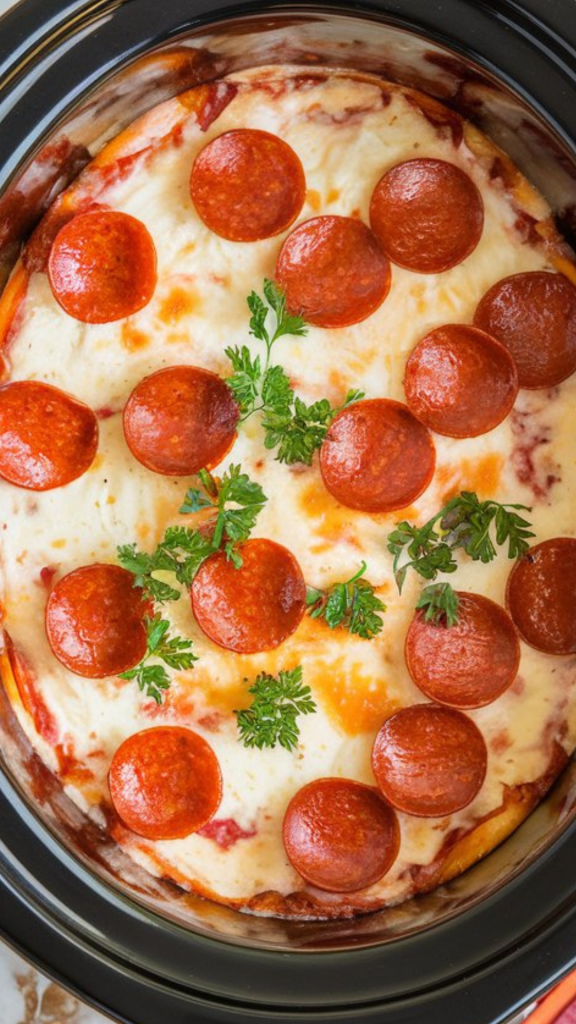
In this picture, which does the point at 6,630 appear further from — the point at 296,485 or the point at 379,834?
the point at 379,834

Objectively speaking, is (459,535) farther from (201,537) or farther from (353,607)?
(201,537)

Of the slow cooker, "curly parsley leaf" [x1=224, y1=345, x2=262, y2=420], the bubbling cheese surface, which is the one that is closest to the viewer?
the slow cooker

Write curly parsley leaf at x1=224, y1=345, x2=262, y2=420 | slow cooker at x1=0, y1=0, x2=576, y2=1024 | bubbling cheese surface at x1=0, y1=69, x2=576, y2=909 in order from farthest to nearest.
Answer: bubbling cheese surface at x1=0, y1=69, x2=576, y2=909 → curly parsley leaf at x1=224, y1=345, x2=262, y2=420 → slow cooker at x1=0, y1=0, x2=576, y2=1024

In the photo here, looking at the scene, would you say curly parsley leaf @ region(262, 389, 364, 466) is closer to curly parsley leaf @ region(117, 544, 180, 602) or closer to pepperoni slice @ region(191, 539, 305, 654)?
pepperoni slice @ region(191, 539, 305, 654)

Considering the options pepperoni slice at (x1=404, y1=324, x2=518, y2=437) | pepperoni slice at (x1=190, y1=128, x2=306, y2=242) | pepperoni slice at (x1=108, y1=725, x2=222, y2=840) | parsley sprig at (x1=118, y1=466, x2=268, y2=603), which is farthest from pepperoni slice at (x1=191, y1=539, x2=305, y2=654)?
pepperoni slice at (x1=190, y1=128, x2=306, y2=242)

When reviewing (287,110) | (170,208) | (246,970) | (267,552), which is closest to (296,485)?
(267,552)

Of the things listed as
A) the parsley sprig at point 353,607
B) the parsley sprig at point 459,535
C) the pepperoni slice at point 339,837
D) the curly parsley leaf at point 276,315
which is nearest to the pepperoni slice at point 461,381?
the parsley sprig at point 459,535
